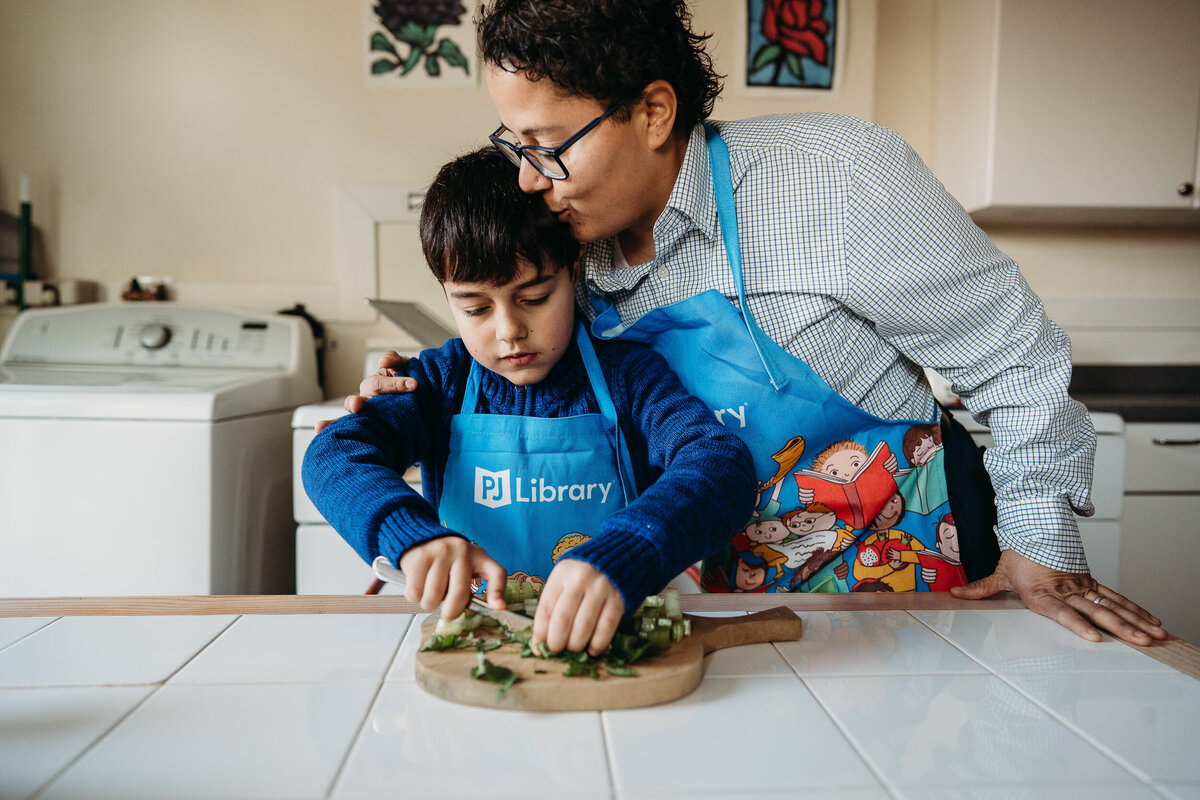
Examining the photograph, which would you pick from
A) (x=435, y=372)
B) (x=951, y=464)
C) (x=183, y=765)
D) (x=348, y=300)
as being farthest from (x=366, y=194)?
(x=183, y=765)

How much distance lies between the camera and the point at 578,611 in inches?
22.5

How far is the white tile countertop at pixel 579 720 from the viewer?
0.45 m

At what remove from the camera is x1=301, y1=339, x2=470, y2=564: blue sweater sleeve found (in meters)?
0.66

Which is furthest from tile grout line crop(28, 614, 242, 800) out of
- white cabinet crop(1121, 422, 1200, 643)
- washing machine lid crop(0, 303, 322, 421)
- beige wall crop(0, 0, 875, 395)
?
white cabinet crop(1121, 422, 1200, 643)

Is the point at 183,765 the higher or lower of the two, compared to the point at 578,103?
lower

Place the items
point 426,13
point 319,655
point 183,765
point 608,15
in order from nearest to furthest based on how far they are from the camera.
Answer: point 183,765, point 319,655, point 608,15, point 426,13

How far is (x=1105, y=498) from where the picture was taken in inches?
66.6

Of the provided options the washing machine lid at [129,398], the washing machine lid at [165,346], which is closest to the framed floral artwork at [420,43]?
the washing machine lid at [165,346]

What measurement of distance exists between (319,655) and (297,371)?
137 cm

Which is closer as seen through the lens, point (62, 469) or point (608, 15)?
point (608, 15)

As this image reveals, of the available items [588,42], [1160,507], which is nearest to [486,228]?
[588,42]

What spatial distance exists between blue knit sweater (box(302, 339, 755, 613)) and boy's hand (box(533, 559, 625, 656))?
1 cm

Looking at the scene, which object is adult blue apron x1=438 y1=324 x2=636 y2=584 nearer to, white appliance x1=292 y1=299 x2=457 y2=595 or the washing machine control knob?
white appliance x1=292 y1=299 x2=457 y2=595

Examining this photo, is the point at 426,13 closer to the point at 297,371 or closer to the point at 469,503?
the point at 297,371
